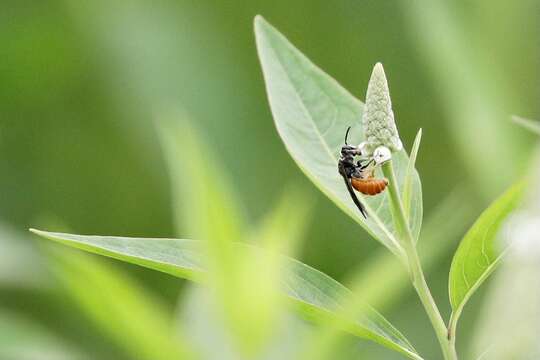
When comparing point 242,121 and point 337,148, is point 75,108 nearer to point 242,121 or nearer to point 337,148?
point 242,121

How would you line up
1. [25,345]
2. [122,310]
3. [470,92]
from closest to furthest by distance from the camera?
[122,310] < [25,345] < [470,92]

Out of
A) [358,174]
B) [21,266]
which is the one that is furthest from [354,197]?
[21,266]

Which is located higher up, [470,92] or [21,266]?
[470,92]

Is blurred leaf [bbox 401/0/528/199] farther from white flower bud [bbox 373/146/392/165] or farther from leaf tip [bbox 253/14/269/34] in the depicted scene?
white flower bud [bbox 373/146/392/165]

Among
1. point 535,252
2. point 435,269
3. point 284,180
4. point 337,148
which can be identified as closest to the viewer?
point 535,252

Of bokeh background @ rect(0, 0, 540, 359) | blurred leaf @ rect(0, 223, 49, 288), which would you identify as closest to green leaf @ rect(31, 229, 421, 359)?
bokeh background @ rect(0, 0, 540, 359)

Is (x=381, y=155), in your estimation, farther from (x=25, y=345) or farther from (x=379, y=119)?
(x=25, y=345)

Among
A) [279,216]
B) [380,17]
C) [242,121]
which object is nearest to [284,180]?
[242,121]
